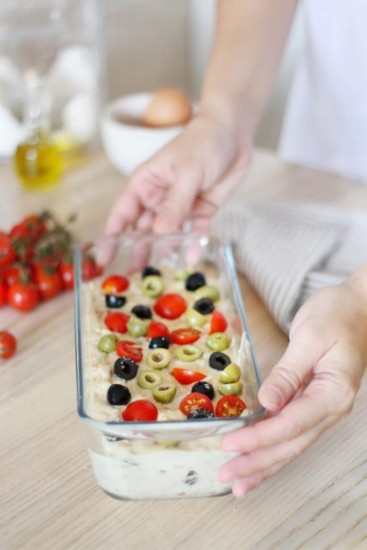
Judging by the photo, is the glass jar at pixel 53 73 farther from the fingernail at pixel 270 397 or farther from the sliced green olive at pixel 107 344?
the fingernail at pixel 270 397

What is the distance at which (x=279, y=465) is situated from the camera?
753 mm

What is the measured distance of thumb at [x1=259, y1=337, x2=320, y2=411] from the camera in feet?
2.36

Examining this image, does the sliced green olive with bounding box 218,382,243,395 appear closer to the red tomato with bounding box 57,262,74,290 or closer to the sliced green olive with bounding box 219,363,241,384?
the sliced green olive with bounding box 219,363,241,384

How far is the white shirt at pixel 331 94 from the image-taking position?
134cm

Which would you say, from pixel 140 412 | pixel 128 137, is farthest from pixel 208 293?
pixel 128 137

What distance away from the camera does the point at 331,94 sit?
4.63 feet

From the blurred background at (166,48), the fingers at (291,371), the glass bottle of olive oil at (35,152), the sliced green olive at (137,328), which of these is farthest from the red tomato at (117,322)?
the blurred background at (166,48)

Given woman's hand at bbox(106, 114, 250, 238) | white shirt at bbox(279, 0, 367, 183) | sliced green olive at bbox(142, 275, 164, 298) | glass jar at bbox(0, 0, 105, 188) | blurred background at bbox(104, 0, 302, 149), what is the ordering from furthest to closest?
blurred background at bbox(104, 0, 302, 149), glass jar at bbox(0, 0, 105, 188), white shirt at bbox(279, 0, 367, 183), woman's hand at bbox(106, 114, 250, 238), sliced green olive at bbox(142, 275, 164, 298)

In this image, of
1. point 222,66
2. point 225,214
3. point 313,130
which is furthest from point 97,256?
point 313,130

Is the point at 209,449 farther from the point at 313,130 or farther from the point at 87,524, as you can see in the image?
the point at 313,130

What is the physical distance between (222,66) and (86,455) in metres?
0.69

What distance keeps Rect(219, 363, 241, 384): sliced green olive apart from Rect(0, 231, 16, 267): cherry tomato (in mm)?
398

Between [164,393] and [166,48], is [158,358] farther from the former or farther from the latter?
[166,48]

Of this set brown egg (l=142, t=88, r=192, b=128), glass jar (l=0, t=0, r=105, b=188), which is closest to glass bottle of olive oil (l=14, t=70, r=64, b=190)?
glass jar (l=0, t=0, r=105, b=188)
